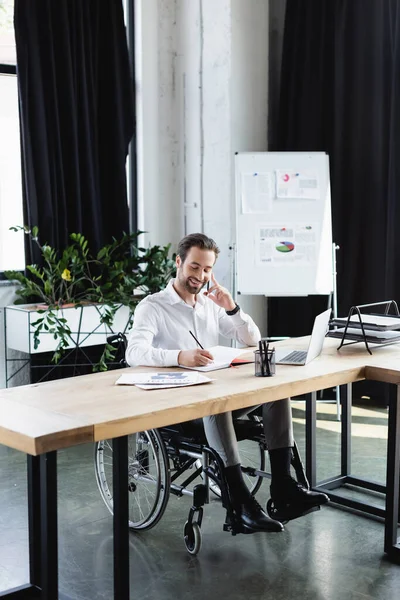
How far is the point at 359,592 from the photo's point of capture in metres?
2.67

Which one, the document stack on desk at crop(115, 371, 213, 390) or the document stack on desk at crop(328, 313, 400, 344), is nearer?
the document stack on desk at crop(115, 371, 213, 390)

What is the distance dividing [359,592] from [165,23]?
4.35 metres

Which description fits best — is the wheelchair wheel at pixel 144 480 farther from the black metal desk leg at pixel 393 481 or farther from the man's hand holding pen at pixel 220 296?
the black metal desk leg at pixel 393 481

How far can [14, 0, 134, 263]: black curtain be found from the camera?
496 cm

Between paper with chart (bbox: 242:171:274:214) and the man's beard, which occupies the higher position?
paper with chart (bbox: 242:171:274:214)

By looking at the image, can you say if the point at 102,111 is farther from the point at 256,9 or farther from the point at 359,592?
the point at 359,592

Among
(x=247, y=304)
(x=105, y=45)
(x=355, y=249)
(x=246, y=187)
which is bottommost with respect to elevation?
(x=247, y=304)

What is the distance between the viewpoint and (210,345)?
3.42 meters

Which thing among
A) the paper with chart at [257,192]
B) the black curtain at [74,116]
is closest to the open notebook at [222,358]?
the paper with chart at [257,192]

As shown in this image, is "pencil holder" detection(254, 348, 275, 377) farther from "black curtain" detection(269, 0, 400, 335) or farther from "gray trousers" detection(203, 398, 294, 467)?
"black curtain" detection(269, 0, 400, 335)

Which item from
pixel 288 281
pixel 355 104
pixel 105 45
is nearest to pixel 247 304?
pixel 288 281

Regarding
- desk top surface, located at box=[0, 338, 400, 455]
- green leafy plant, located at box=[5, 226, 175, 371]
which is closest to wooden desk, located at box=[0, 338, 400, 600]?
desk top surface, located at box=[0, 338, 400, 455]

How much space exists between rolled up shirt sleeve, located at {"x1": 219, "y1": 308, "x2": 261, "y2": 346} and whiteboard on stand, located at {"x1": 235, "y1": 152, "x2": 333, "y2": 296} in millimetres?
1716

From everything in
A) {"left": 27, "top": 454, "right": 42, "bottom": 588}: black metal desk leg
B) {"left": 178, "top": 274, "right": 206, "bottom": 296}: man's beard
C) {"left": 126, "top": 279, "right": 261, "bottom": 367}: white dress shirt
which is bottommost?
{"left": 27, "top": 454, "right": 42, "bottom": 588}: black metal desk leg
